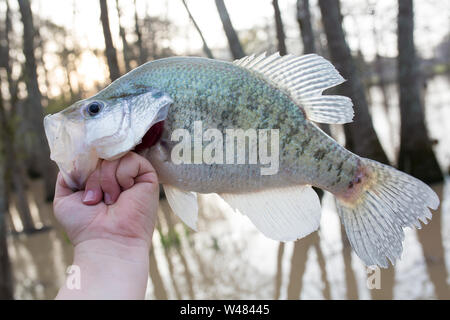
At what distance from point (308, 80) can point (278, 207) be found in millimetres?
449

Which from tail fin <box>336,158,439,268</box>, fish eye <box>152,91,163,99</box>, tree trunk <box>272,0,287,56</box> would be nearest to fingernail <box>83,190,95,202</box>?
fish eye <box>152,91,163,99</box>

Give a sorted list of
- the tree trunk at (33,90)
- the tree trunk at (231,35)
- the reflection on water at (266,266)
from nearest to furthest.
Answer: the tree trunk at (231,35) → the reflection on water at (266,266) → the tree trunk at (33,90)

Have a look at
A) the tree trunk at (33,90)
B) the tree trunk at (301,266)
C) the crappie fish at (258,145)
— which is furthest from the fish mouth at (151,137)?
the tree trunk at (33,90)

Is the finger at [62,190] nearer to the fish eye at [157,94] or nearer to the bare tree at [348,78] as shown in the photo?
the fish eye at [157,94]

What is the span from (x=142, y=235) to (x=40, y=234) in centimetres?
1021

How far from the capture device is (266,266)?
21.6 feet

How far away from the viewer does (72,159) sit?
4.58 feet

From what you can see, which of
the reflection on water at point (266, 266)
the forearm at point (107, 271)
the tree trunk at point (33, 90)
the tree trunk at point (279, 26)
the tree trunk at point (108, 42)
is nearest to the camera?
the forearm at point (107, 271)

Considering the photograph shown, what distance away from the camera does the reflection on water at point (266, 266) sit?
5.67m

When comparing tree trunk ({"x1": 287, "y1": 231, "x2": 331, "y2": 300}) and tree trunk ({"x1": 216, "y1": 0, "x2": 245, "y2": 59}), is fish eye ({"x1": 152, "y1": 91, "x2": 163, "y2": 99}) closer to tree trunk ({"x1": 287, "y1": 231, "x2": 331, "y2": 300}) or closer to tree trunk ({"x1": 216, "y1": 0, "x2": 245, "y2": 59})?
tree trunk ({"x1": 216, "y1": 0, "x2": 245, "y2": 59})

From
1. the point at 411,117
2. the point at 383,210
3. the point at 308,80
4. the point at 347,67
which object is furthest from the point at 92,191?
the point at 411,117

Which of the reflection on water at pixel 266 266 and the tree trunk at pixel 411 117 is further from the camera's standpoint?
the tree trunk at pixel 411 117

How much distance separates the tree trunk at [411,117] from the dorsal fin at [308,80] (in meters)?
8.15
